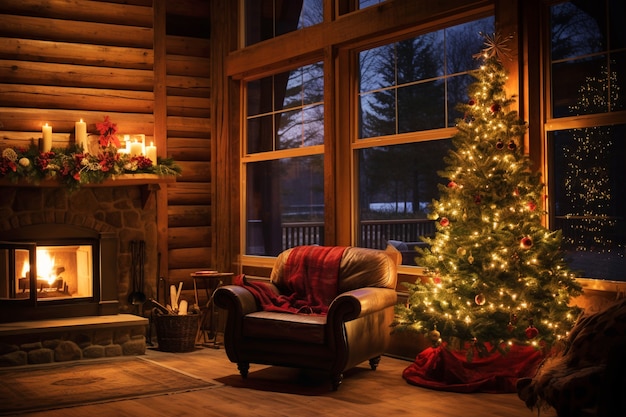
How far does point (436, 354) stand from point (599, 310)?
150 cm

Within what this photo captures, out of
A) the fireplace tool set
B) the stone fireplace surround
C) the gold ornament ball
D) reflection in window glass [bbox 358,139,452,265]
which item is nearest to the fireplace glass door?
the stone fireplace surround

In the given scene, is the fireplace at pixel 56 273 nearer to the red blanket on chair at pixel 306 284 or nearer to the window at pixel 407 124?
the red blanket on chair at pixel 306 284

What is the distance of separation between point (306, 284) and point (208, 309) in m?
2.05

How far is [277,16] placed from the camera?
316 inches

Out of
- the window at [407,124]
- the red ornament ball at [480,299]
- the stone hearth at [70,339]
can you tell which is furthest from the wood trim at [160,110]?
the red ornament ball at [480,299]

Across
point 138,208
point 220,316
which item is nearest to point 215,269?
point 220,316

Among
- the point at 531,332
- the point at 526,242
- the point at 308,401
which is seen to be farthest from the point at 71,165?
the point at 531,332

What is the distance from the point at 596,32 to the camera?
5344mm

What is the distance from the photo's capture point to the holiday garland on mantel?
6.85 m

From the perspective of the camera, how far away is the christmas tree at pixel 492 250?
523cm

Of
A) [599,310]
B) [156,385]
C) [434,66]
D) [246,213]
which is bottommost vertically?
[156,385]

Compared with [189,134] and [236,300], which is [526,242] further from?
[189,134]

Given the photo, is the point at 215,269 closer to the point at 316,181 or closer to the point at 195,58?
the point at 316,181

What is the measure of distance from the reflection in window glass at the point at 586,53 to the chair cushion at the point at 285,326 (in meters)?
2.20
